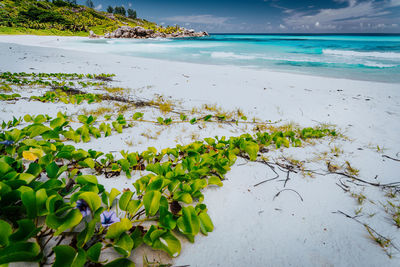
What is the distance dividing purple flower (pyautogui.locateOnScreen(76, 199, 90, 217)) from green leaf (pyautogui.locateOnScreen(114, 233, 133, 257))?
22 cm

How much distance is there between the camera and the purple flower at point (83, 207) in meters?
0.91

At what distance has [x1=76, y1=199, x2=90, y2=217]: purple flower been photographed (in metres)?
0.91

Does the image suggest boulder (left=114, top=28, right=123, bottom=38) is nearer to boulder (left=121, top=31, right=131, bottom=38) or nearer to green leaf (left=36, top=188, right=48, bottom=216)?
boulder (left=121, top=31, right=131, bottom=38)

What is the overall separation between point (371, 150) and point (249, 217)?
1.81 meters

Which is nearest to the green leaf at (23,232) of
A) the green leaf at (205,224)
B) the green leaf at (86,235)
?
the green leaf at (86,235)

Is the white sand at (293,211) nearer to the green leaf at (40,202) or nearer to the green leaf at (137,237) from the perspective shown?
the green leaf at (137,237)

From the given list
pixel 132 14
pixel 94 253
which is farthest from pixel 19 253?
pixel 132 14

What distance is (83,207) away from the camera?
917mm

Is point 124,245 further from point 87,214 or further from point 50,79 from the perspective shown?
point 50,79

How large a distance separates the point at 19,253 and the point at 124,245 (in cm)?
35

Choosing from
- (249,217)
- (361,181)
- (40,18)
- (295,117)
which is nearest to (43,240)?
(249,217)

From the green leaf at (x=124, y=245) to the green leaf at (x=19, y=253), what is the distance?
0.94 ft

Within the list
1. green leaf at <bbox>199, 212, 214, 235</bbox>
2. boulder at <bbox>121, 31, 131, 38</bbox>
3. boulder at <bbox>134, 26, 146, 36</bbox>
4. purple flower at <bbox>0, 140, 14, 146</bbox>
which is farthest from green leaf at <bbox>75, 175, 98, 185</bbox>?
boulder at <bbox>134, 26, 146, 36</bbox>

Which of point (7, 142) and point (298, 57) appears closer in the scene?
point (7, 142)
